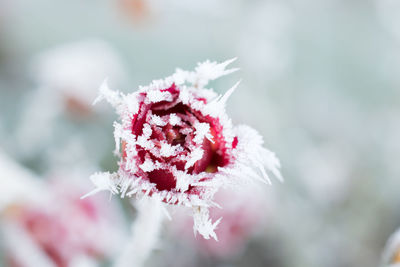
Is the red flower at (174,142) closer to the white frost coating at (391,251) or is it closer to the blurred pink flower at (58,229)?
the white frost coating at (391,251)

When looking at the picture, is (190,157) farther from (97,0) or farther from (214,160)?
(97,0)

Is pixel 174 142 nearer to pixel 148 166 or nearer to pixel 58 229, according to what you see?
pixel 148 166

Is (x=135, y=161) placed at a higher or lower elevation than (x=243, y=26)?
lower

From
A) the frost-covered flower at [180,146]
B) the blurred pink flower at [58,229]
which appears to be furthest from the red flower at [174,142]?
the blurred pink flower at [58,229]

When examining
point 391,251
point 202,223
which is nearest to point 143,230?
point 202,223

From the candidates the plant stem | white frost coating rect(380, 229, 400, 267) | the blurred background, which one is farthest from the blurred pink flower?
white frost coating rect(380, 229, 400, 267)

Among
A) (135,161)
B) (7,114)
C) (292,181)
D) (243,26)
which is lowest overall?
(135,161)

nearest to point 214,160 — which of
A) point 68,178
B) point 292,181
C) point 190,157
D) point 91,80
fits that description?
point 190,157
